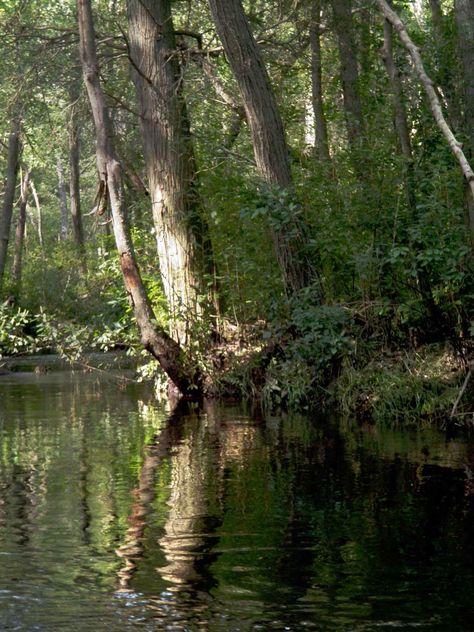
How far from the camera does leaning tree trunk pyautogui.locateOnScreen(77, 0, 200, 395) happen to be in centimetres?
1603

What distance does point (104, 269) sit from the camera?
18.8 metres

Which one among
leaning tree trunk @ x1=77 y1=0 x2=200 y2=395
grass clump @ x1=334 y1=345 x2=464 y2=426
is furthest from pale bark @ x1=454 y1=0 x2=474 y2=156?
leaning tree trunk @ x1=77 y1=0 x2=200 y2=395

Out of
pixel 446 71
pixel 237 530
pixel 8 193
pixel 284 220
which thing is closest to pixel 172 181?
pixel 284 220

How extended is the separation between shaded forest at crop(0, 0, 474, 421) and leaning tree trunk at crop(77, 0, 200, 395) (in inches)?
1.0

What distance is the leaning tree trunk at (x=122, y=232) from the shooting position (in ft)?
52.6

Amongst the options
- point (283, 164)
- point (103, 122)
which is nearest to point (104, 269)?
point (103, 122)

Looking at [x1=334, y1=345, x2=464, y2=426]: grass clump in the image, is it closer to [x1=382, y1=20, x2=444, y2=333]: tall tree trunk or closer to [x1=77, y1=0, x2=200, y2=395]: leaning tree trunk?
[x1=382, y1=20, x2=444, y2=333]: tall tree trunk

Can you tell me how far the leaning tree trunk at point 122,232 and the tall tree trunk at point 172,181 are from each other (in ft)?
1.90

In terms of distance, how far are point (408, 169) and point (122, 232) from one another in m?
4.67

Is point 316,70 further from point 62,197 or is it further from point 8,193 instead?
point 62,197

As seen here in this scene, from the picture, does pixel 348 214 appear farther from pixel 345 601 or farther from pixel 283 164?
pixel 345 601

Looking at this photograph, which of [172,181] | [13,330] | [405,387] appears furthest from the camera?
[13,330]

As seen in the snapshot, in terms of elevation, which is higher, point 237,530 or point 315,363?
point 315,363

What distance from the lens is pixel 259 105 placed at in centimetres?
1562
